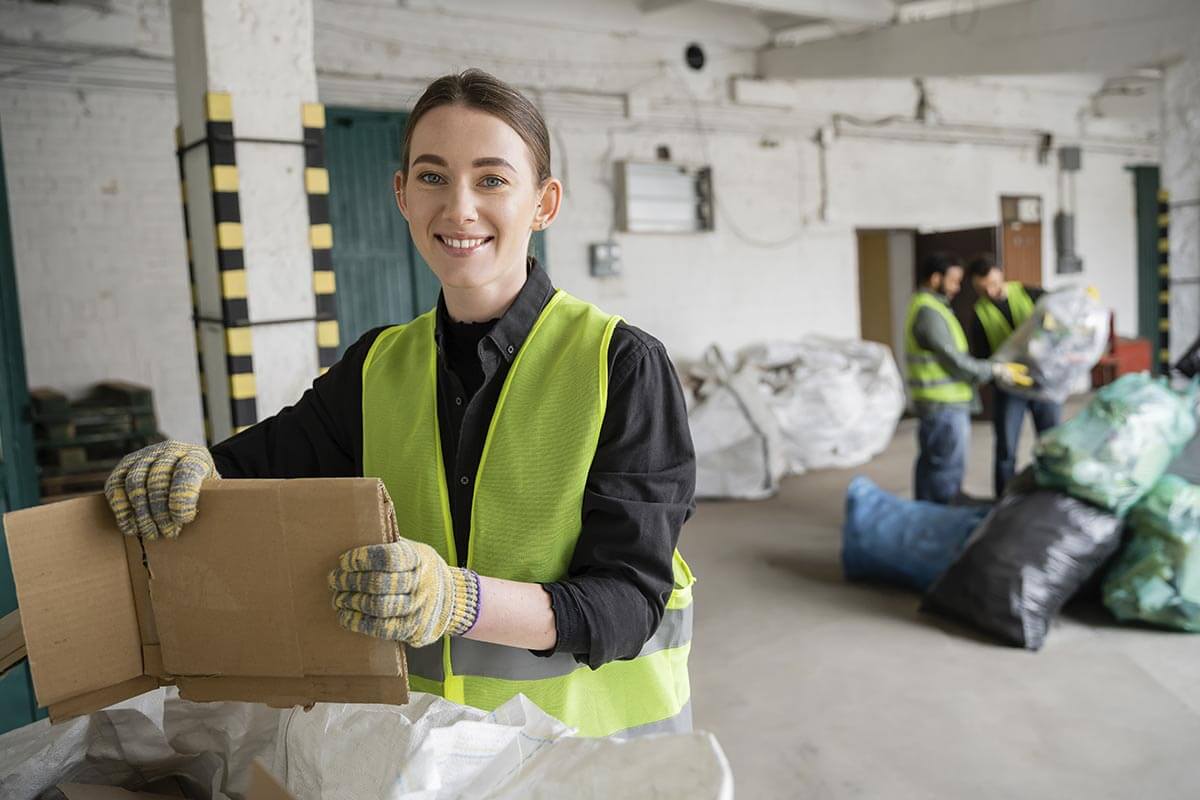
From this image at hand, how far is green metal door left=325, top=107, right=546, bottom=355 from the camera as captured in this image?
6.23 m

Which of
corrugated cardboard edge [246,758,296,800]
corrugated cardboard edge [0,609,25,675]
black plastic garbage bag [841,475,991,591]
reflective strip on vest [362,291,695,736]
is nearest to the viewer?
corrugated cardboard edge [246,758,296,800]

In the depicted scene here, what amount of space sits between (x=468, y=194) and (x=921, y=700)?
270cm

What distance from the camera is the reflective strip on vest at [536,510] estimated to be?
1329 millimetres

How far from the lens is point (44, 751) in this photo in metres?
1.24

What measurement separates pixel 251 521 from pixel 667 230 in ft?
22.7

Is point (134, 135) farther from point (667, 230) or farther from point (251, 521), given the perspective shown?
point (251, 521)

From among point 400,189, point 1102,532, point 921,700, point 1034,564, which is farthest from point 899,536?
point 400,189

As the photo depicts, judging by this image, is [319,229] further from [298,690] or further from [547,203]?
[298,690]

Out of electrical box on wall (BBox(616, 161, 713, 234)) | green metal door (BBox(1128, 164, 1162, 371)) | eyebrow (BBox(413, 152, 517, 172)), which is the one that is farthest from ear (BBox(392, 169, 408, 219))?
green metal door (BBox(1128, 164, 1162, 371))

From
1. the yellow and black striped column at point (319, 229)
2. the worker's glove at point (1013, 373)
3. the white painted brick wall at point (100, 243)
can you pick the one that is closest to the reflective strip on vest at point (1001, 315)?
the worker's glove at point (1013, 373)

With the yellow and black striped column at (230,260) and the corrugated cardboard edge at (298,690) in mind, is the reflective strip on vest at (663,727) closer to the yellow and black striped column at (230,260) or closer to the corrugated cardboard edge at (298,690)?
the corrugated cardboard edge at (298,690)

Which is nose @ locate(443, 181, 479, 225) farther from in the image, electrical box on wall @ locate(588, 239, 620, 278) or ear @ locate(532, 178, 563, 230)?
electrical box on wall @ locate(588, 239, 620, 278)

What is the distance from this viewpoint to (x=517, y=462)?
4.42 ft

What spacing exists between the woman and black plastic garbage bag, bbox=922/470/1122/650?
2.60 m
